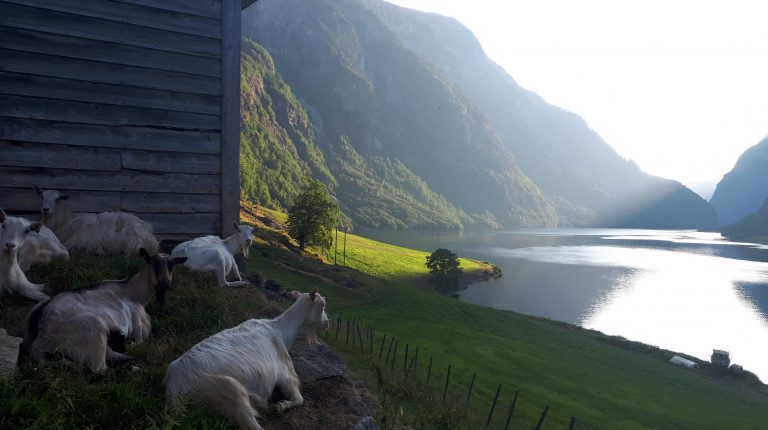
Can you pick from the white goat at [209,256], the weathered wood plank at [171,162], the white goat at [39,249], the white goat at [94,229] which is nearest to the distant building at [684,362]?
the white goat at [209,256]

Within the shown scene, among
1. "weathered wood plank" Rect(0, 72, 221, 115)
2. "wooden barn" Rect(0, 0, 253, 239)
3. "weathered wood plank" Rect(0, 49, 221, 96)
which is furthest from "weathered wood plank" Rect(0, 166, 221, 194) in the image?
"weathered wood plank" Rect(0, 49, 221, 96)

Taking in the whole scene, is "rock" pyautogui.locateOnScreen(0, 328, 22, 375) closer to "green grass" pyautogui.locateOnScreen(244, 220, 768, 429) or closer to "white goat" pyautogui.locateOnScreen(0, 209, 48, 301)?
"white goat" pyautogui.locateOnScreen(0, 209, 48, 301)

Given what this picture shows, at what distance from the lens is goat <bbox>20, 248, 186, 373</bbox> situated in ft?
18.4

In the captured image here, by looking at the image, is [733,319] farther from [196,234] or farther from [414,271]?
[196,234]

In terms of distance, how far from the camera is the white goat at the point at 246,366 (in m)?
5.40

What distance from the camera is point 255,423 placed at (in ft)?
17.9

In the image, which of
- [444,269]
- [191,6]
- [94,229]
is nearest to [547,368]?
[94,229]

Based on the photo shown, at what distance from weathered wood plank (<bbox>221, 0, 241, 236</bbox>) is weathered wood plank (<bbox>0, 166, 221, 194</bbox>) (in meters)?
0.37

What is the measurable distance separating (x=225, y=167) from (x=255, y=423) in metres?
8.79

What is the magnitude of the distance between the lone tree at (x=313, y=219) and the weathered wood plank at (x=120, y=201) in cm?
6275

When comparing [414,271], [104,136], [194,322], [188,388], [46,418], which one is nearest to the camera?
[46,418]

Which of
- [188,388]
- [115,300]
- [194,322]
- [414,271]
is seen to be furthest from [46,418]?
[414,271]

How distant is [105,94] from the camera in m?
11.8

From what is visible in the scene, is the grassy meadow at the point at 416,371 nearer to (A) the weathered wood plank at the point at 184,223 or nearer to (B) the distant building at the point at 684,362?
(B) the distant building at the point at 684,362
